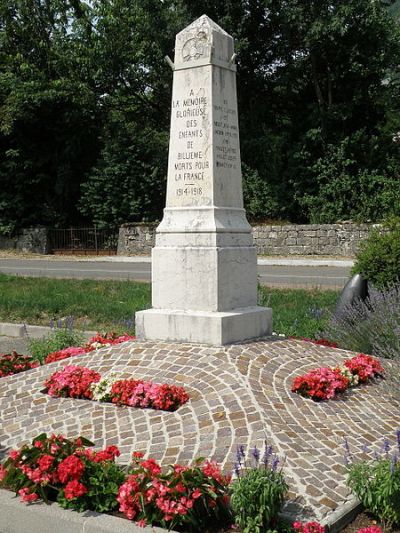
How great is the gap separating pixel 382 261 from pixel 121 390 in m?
4.81

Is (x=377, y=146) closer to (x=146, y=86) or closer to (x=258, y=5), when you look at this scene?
(x=258, y=5)

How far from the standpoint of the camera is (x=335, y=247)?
24391 mm

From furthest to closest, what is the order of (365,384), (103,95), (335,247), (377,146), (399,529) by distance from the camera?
(103,95), (377,146), (335,247), (365,384), (399,529)

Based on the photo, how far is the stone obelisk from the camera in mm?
6594

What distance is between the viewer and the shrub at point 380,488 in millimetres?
3840

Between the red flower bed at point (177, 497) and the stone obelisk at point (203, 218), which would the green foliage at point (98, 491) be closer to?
the red flower bed at point (177, 497)

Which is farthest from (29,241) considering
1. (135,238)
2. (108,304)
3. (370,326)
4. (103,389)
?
(103,389)

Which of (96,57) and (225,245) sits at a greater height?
(96,57)

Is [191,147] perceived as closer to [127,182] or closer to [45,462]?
[45,462]

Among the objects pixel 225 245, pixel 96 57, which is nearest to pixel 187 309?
pixel 225 245

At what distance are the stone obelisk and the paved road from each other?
7.44m

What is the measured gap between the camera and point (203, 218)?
6.70 metres

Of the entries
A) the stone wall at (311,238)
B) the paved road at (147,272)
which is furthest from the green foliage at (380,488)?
the stone wall at (311,238)

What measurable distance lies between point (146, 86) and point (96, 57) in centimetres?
277
